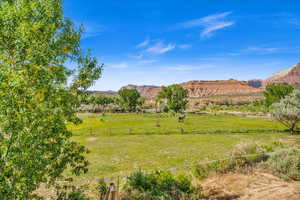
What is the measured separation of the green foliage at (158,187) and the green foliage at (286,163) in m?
6.27

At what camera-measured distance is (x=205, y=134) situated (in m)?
34.9

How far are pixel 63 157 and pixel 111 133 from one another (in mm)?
28846

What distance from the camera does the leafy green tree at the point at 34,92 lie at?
530cm

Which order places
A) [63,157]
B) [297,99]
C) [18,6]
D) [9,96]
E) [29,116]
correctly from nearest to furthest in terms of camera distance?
[9,96], [29,116], [18,6], [63,157], [297,99]

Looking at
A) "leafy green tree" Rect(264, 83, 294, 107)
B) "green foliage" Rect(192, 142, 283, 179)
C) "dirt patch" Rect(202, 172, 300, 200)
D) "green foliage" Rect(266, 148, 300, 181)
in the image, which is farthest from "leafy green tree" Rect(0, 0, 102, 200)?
"leafy green tree" Rect(264, 83, 294, 107)

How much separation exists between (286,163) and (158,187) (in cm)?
859

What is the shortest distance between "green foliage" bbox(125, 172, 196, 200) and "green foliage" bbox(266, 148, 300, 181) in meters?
6.27

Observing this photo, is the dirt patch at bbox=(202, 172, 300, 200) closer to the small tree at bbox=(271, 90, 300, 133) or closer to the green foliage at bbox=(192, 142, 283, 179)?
the green foliage at bbox=(192, 142, 283, 179)

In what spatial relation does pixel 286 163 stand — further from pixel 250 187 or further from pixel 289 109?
pixel 289 109

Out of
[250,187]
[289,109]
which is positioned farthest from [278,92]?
[250,187]

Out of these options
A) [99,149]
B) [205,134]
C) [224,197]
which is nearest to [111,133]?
[99,149]

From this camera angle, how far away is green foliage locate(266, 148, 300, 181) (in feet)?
39.2

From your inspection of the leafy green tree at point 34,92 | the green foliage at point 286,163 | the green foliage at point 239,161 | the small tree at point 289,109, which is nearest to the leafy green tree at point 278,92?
the small tree at point 289,109

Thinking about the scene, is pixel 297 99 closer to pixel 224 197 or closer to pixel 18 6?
pixel 224 197
